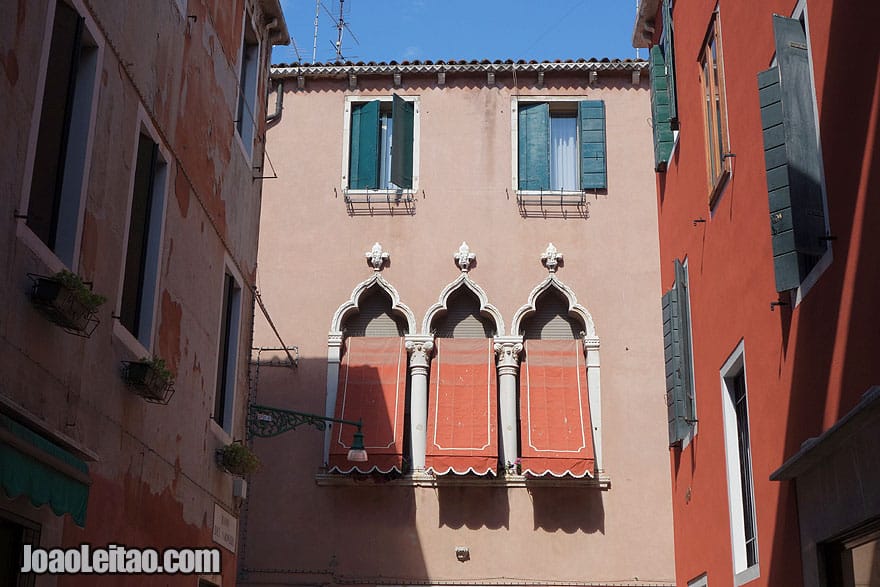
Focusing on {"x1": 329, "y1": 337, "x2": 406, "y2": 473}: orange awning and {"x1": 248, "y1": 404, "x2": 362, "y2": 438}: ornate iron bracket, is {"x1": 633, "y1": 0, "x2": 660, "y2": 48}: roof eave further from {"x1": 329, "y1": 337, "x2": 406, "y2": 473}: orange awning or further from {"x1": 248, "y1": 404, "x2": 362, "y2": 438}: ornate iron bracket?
{"x1": 329, "y1": 337, "x2": 406, "y2": 473}: orange awning

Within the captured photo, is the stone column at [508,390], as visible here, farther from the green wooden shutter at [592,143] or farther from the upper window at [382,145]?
the upper window at [382,145]

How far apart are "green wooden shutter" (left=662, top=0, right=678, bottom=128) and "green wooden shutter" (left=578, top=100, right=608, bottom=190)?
531 centimetres

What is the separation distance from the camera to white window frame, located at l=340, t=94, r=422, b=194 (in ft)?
52.7

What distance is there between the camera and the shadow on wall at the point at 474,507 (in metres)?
14.5

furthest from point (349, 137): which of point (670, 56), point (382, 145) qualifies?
point (670, 56)

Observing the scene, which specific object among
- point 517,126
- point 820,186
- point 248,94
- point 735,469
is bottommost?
point 735,469

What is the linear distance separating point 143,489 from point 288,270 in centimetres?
836

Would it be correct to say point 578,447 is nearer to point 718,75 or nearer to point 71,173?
point 718,75

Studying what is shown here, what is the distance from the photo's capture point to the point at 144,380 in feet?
24.0

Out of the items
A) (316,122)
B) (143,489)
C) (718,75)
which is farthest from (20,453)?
(316,122)

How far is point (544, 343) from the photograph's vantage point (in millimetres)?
15312

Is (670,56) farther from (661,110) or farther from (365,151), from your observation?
(365,151)

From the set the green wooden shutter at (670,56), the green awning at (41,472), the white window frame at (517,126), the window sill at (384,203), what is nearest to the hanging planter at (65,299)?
the green awning at (41,472)

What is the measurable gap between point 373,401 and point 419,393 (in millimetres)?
656
